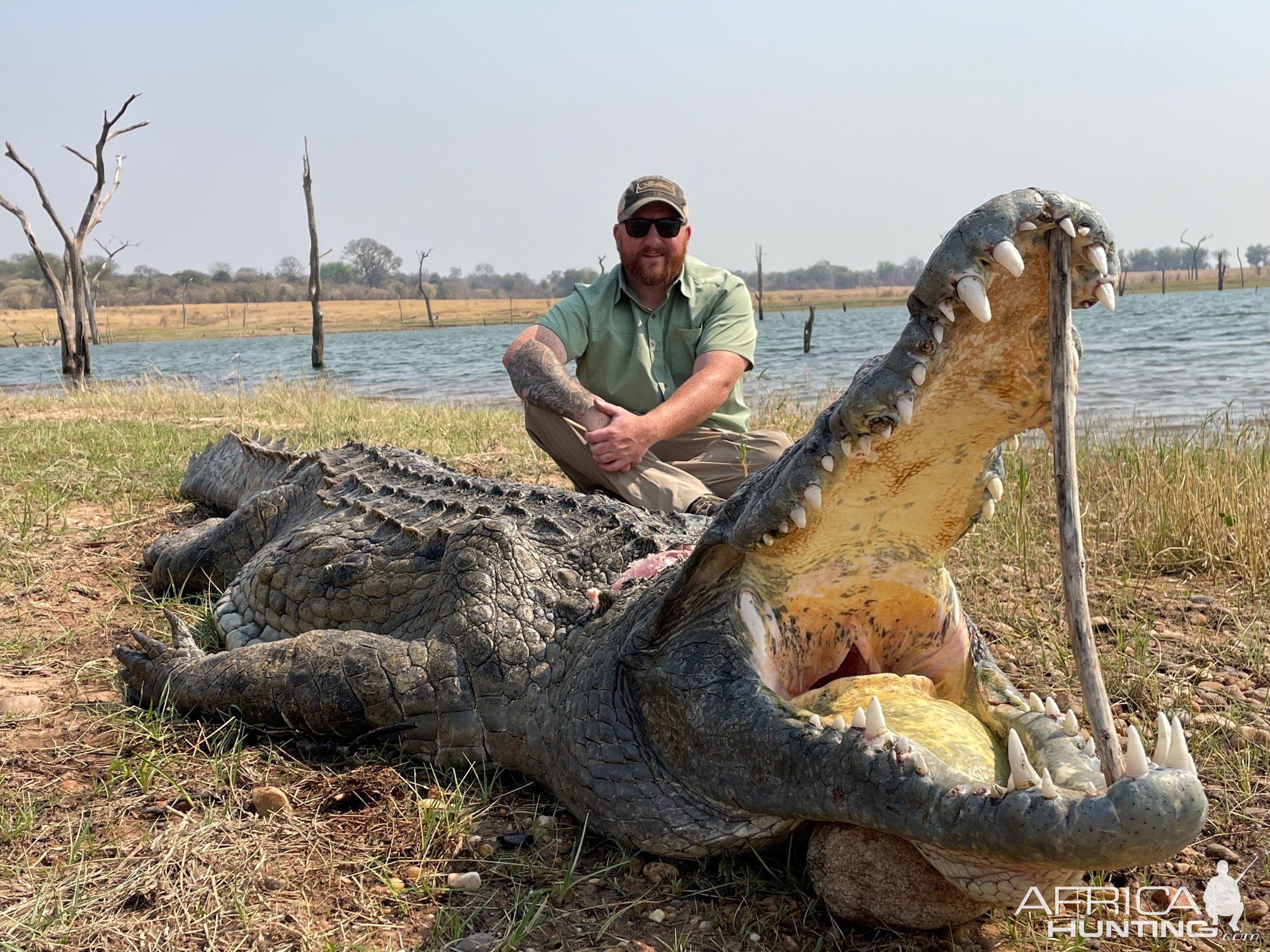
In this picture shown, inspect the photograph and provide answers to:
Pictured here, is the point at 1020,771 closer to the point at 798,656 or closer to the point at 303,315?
the point at 798,656

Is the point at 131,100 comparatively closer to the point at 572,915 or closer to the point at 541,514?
the point at 541,514

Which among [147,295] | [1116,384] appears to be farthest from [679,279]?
[147,295]

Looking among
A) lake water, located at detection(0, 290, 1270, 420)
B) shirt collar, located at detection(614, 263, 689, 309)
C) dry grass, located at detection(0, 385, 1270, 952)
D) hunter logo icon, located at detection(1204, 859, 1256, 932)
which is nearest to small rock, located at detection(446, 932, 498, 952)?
dry grass, located at detection(0, 385, 1270, 952)

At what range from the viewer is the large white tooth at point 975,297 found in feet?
4.69

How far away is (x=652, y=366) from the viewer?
200 inches

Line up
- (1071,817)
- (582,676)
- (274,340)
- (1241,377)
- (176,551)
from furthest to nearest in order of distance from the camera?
1. (274,340)
2. (1241,377)
3. (176,551)
4. (582,676)
5. (1071,817)

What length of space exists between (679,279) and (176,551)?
282 cm

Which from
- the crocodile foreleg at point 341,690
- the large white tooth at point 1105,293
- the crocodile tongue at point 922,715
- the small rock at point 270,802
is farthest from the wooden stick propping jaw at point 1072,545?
the small rock at point 270,802

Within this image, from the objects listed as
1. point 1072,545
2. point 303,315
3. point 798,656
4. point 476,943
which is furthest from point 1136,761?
point 303,315

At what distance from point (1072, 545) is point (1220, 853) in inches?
41.2

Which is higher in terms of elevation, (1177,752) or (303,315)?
(303,315)

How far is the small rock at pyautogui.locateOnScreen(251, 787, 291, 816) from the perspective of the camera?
2.33m

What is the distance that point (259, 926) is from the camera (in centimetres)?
189

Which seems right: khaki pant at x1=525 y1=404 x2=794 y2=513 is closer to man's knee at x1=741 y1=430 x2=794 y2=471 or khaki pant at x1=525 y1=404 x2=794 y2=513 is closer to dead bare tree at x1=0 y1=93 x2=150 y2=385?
man's knee at x1=741 y1=430 x2=794 y2=471
